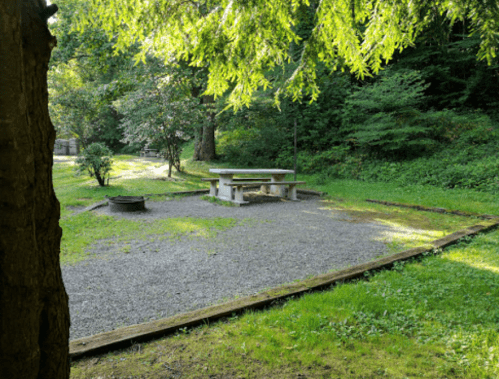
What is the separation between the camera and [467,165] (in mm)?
10156

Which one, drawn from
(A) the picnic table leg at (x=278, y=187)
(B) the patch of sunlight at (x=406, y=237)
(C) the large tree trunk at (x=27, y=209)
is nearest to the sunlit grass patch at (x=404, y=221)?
(B) the patch of sunlight at (x=406, y=237)

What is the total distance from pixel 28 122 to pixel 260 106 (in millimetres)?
13741

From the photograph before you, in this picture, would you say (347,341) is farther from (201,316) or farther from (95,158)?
(95,158)

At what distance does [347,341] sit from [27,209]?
2.20 metres

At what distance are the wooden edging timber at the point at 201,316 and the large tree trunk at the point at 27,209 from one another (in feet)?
2.84

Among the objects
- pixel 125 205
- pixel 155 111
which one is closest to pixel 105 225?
pixel 125 205

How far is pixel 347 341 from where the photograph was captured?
237 centimetres

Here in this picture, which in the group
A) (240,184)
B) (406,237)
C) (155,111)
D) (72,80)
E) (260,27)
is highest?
(72,80)

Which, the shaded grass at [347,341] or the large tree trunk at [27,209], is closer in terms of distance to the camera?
the large tree trunk at [27,209]

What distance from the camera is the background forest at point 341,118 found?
10016 millimetres

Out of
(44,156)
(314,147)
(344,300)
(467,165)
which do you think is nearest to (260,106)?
(314,147)

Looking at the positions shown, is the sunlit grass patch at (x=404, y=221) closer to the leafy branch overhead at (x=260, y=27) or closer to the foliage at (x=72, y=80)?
the leafy branch overhead at (x=260, y=27)

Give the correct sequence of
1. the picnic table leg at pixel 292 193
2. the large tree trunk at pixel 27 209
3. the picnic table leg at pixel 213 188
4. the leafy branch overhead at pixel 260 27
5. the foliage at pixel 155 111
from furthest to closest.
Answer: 1. the foliage at pixel 155 111
2. the picnic table leg at pixel 213 188
3. the picnic table leg at pixel 292 193
4. the leafy branch overhead at pixel 260 27
5. the large tree trunk at pixel 27 209

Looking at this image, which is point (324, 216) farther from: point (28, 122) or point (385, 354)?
point (28, 122)
